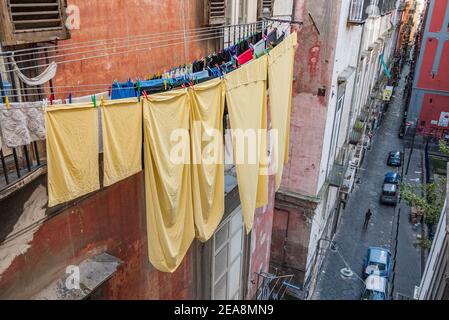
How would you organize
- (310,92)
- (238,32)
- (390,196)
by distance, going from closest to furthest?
Answer: (238,32) → (310,92) → (390,196)

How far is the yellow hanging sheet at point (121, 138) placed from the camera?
13.5 feet

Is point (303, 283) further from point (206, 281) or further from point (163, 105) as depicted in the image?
point (163, 105)

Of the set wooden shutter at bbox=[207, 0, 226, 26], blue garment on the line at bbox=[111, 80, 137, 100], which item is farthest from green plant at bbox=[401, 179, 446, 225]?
blue garment on the line at bbox=[111, 80, 137, 100]

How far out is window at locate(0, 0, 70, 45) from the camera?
3.51 metres

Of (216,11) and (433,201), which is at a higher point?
(216,11)

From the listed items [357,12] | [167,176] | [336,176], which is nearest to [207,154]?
[167,176]

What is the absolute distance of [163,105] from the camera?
464 cm

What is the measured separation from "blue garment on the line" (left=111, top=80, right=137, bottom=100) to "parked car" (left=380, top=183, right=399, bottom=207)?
22278mm

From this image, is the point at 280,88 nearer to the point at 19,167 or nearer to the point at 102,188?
the point at 102,188

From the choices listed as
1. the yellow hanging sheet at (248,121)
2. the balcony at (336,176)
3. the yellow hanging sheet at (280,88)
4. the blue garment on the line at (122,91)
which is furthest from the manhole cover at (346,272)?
the blue garment on the line at (122,91)

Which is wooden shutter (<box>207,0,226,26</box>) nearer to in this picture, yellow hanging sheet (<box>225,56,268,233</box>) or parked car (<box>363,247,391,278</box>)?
yellow hanging sheet (<box>225,56,268,233</box>)

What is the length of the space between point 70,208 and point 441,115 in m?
33.0

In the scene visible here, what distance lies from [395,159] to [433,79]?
780 cm

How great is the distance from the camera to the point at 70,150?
3.87 metres
